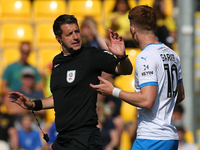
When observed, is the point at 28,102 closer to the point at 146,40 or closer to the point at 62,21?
the point at 62,21

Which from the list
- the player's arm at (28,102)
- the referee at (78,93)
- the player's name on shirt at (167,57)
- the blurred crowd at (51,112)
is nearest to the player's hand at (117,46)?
the referee at (78,93)

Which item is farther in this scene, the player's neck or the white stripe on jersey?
the player's neck

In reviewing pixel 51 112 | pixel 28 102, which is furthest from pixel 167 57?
pixel 51 112

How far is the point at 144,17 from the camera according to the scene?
3480 millimetres

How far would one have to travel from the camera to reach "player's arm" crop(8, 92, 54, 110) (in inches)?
163

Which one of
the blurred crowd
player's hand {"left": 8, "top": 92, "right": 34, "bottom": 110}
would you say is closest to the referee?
player's hand {"left": 8, "top": 92, "right": 34, "bottom": 110}

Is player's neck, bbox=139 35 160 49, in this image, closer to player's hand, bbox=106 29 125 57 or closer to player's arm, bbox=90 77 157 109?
player's hand, bbox=106 29 125 57

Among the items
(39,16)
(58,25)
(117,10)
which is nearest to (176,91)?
(58,25)

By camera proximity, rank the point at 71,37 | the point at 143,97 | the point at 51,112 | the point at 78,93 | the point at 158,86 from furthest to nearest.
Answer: the point at 51,112 < the point at 71,37 < the point at 78,93 < the point at 158,86 < the point at 143,97

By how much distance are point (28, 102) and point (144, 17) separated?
63.1 inches

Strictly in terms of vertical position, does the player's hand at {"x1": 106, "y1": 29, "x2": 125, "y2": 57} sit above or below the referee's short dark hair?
below

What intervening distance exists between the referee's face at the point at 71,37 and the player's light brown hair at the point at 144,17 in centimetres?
72

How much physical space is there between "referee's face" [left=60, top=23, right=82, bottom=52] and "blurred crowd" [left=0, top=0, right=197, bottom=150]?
2522 mm

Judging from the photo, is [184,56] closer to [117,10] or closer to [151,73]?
[117,10]
